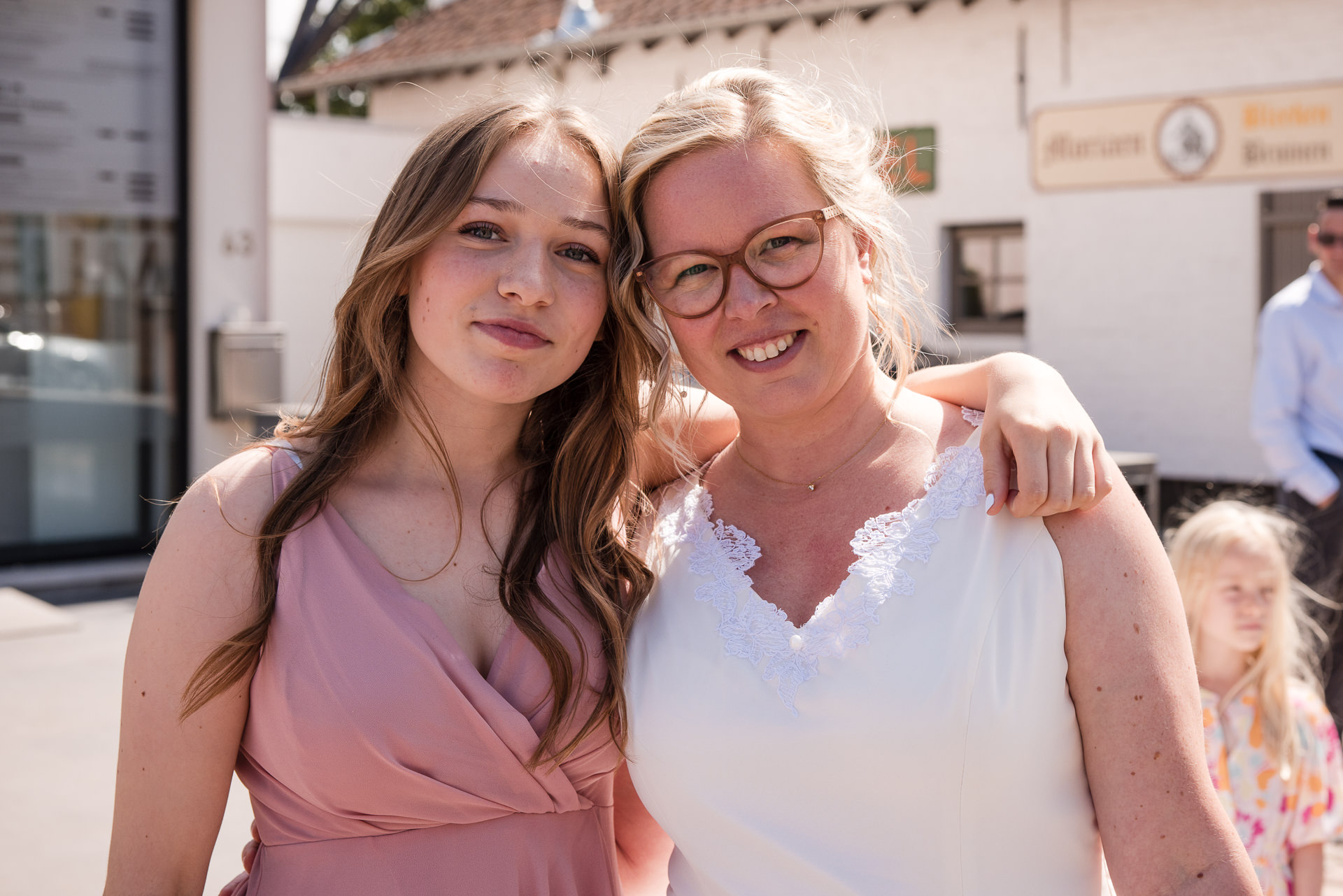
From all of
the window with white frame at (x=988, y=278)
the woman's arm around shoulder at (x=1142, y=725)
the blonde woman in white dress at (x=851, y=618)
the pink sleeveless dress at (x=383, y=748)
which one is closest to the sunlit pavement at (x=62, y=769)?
the pink sleeveless dress at (x=383, y=748)

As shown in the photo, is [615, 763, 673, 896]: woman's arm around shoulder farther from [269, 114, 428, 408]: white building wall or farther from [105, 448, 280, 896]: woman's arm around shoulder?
[269, 114, 428, 408]: white building wall

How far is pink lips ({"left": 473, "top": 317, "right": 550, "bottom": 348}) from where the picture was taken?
1.91 meters

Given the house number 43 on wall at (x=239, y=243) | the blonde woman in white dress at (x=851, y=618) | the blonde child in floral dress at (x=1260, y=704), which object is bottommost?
the blonde child in floral dress at (x=1260, y=704)

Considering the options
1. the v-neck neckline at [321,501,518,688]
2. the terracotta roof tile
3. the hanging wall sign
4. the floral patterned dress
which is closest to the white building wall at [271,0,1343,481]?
the terracotta roof tile

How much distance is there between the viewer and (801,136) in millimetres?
1932

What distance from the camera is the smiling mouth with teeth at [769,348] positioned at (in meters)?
1.90

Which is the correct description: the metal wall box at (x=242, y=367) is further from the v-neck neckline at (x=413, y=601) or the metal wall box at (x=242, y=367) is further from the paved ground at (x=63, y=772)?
the v-neck neckline at (x=413, y=601)

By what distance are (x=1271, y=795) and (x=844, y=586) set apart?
202 centimetres

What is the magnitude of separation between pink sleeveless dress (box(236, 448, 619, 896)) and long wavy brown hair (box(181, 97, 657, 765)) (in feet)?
0.12

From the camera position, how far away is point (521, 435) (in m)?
2.25

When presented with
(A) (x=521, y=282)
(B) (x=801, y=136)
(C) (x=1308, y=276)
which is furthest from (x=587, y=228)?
(C) (x=1308, y=276)

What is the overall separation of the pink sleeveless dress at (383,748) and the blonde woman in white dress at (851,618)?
0.19 m

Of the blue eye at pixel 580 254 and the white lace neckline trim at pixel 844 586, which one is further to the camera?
the blue eye at pixel 580 254

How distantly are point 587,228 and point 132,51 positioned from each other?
6.44 metres
